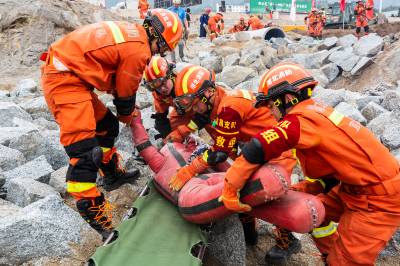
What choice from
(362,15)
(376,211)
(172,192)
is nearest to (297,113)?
(376,211)

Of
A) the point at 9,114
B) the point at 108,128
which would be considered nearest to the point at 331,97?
the point at 108,128

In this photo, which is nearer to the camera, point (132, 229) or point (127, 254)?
point (127, 254)

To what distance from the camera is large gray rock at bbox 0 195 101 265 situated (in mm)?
2486

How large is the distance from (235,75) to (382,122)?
3970mm

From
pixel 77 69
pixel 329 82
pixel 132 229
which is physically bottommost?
pixel 329 82

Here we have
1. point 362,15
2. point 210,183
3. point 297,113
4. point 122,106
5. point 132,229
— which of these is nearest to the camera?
point 297,113

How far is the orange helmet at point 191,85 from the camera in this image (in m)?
3.49

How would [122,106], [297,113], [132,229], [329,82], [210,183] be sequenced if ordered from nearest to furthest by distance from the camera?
[297,113]
[132,229]
[210,183]
[122,106]
[329,82]

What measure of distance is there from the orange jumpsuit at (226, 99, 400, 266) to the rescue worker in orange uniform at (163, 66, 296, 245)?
19.5 inches

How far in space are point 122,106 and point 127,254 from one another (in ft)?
4.17

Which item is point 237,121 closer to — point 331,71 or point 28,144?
point 28,144

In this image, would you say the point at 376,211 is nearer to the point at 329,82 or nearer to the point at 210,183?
the point at 210,183

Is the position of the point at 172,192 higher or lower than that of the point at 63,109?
lower

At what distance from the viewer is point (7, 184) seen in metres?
3.41
